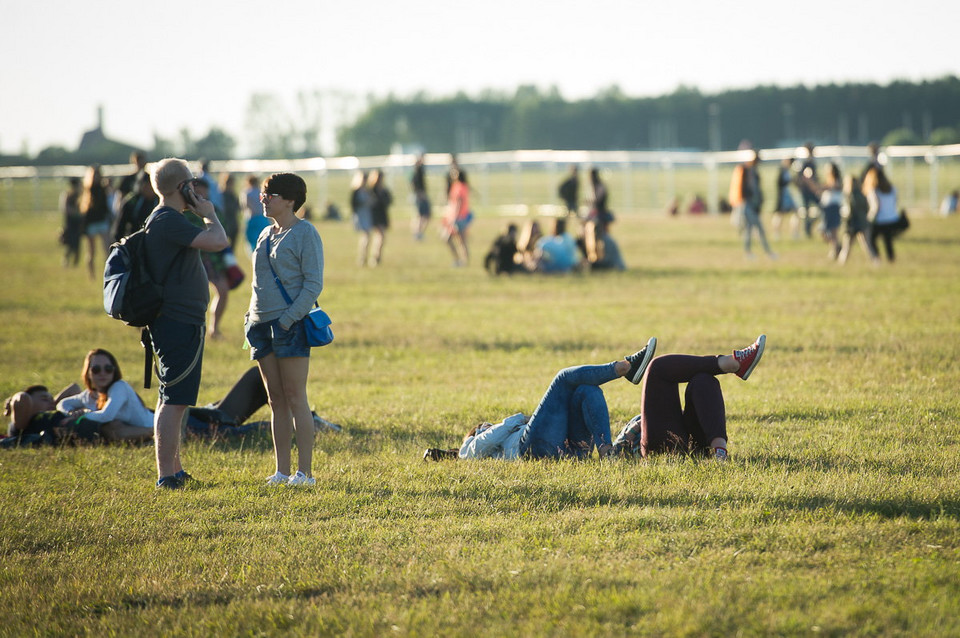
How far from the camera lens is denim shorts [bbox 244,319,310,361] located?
621 cm

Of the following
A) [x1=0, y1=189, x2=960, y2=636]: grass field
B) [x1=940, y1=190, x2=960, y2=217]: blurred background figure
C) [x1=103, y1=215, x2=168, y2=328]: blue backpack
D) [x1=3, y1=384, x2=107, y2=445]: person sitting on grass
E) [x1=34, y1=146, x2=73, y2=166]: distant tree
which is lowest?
[x1=0, y1=189, x2=960, y2=636]: grass field

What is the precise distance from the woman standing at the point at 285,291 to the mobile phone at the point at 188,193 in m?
0.40

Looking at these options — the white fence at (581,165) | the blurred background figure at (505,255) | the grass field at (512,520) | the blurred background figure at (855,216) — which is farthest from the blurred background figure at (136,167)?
the white fence at (581,165)

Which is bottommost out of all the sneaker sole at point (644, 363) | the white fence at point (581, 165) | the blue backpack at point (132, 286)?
the sneaker sole at point (644, 363)

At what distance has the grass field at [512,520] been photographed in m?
4.36

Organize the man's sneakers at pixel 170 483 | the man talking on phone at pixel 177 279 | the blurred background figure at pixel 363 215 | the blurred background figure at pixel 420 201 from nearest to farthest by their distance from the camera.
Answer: the man talking on phone at pixel 177 279 < the man's sneakers at pixel 170 483 < the blurred background figure at pixel 363 215 < the blurred background figure at pixel 420 201

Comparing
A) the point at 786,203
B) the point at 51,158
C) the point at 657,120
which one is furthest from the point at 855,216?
the point at 657,120

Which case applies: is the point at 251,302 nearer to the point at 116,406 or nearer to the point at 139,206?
the point at 116,406

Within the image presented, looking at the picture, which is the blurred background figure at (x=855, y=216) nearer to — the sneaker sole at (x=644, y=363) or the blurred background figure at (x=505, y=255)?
the blurred background figure at (x=505, y=255)

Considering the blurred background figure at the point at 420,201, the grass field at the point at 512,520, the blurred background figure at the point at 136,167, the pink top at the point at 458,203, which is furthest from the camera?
the blurred background figure at the point at 420,201

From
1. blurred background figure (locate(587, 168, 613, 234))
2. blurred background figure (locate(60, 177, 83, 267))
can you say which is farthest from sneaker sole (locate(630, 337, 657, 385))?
blurred background figure (locate(60, 177, 83, 267))

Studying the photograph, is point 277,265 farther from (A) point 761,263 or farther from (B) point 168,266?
(A) point 761,263

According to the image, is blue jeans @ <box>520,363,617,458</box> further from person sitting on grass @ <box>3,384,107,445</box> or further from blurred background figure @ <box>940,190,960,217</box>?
blurred background figure @ <box>940,190,960,217</box>

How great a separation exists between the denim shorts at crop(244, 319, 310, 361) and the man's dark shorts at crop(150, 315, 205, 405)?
342 millimetres
